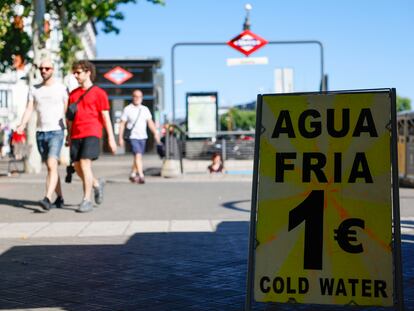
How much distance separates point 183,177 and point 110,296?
499 inches

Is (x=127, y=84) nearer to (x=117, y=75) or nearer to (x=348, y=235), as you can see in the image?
(x=117, y=75)

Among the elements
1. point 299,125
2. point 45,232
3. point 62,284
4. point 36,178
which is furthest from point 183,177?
point 299,125

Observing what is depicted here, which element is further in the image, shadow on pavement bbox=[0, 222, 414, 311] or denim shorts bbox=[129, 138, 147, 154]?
denim shorts bbox=[129, 138, 147, 154]

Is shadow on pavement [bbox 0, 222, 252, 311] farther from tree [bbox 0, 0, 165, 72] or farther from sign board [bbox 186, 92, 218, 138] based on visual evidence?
tree [bbox 0, 0, 165, 72]

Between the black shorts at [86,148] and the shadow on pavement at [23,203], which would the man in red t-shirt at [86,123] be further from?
the shadow on pavement at [23,203]

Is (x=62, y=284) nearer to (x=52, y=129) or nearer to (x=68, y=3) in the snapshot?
(x=52, y=129)

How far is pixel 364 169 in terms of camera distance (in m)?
4.44

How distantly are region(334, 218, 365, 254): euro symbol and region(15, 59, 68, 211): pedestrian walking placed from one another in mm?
6405

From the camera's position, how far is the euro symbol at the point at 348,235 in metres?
4.39

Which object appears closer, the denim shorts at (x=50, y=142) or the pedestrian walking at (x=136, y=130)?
the denim shorts at (x=50, y=142)

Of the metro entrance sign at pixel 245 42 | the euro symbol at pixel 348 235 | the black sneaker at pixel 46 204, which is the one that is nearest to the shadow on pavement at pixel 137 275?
the euro symbol at pixel 348 235

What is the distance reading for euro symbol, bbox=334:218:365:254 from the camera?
4391 millimetres

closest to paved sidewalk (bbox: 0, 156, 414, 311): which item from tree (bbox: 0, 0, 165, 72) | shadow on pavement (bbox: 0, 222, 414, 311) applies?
shadow on pavement (bbox: 0, 222, 414, 311)

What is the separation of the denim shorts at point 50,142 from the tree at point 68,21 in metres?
11.3
